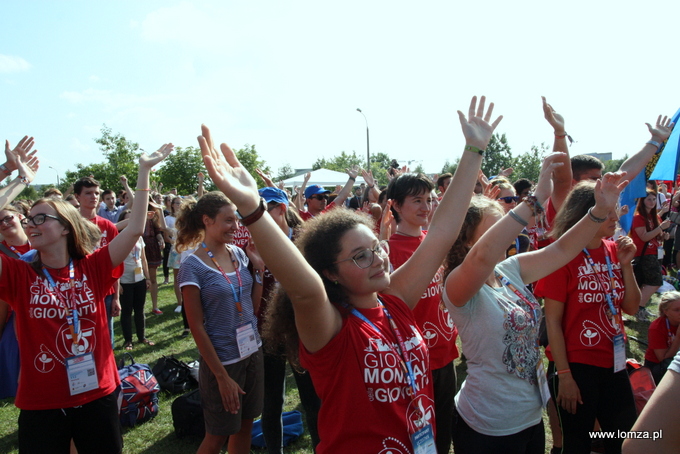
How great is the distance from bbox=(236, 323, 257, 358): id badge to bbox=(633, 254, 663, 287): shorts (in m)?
6.55

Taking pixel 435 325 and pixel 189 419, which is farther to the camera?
pixel 189 419

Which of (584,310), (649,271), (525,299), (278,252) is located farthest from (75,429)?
(649,271)

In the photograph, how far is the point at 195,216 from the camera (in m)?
3.35

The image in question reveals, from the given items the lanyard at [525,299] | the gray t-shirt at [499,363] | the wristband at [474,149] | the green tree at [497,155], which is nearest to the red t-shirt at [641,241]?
the lanyard at [525,299]

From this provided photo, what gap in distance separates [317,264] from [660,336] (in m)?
3.98

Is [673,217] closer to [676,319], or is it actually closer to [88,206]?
[676,319]

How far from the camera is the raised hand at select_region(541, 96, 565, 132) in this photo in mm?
3365

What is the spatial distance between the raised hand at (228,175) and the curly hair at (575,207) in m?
2.25

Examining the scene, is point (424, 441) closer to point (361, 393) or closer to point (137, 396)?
point (361, 393)

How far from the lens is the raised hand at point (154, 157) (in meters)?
2.79

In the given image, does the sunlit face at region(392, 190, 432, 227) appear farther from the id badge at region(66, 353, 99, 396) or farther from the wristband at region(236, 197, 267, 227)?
the id badge at region(66, 353, 99, 396)

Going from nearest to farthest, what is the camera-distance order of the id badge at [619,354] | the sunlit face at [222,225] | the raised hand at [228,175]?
the raised hand at [228,175] → the id badge at [619,354] → the sunlit face at [222,225]

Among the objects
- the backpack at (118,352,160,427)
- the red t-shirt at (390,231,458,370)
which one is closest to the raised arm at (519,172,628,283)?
the red t-shirt at (390,231,458,370)

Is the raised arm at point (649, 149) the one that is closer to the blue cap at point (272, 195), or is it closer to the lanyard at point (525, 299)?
the lanyard at point (525, 299)
